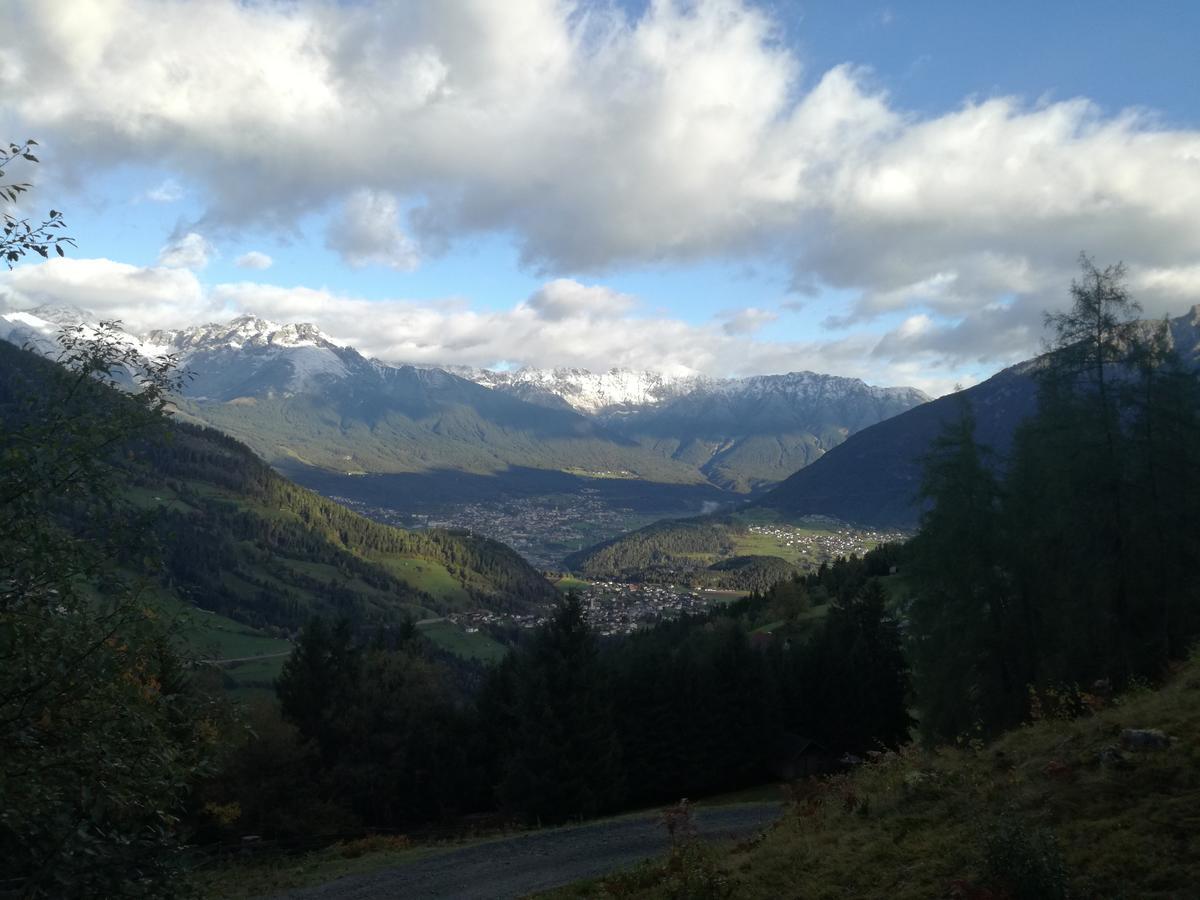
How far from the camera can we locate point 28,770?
24.2ft

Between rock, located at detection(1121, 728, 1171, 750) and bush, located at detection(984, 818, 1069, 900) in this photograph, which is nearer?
bush, located at detection(984, 818, 1069, 900)

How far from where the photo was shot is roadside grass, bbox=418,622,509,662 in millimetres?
148625

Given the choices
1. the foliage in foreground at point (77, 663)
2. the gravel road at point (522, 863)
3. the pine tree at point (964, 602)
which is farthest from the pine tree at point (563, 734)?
the foliage in foreground at point (77, 663)

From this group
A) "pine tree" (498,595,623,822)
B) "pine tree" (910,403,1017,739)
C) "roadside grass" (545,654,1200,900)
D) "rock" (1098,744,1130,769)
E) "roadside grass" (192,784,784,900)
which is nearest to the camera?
"roadside grass" (545,654,1200,900)

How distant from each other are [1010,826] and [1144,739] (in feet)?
12.3

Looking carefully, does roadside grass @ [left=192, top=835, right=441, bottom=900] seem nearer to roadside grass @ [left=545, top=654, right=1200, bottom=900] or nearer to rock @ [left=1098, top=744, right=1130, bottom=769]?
roadside grass @ [left=545, top=654, right=1200, bottom=900]

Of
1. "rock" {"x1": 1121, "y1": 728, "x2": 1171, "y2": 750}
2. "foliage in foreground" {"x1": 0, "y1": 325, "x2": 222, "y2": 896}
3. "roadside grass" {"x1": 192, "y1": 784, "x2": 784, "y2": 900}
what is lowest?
"roadside grass" {"x1": 192, "y1": 784, "x2": 784, "y2": 900}

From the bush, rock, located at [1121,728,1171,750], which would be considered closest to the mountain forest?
rock, located at [1121,728,1171,750]

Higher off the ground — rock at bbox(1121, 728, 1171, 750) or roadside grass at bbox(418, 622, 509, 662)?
rock at bbox(1121, 728, 1171, 750)

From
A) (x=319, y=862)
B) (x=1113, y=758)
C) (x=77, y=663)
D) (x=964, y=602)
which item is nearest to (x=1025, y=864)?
(x=1113, y=758)

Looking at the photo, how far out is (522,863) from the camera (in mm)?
20922

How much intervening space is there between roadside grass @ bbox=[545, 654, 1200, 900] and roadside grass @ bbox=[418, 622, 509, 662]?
13328 cm

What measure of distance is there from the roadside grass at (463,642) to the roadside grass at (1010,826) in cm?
13328

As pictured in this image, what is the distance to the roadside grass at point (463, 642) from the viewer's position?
488 feet
